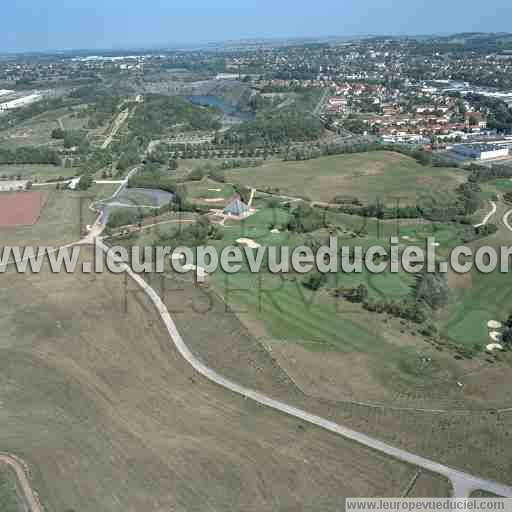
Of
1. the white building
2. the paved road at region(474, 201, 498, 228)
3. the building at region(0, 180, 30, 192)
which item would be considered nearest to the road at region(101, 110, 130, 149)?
the building at region(0, 180, 30, 192)

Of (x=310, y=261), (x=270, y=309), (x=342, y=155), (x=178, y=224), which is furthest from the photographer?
(x=342, y=155)

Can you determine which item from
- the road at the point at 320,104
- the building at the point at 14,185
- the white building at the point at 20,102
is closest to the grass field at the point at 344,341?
the building at the point at 14,185

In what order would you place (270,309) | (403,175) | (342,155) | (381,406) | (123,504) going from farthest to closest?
(342,155)
(403,175)
(270,309)
(381,406)
(123,504)

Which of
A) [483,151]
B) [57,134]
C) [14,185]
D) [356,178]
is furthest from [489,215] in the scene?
[57,134]

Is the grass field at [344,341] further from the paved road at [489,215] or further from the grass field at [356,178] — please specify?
the grass field at [356,178]

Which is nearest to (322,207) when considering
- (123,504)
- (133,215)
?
(133,215)

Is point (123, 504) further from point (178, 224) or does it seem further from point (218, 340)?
point (178, 224)

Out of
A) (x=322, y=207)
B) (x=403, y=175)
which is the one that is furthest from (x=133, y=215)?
(x=403, y=175)

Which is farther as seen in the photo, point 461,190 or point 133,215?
point 461,190

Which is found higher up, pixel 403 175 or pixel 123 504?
pixel 403 175
